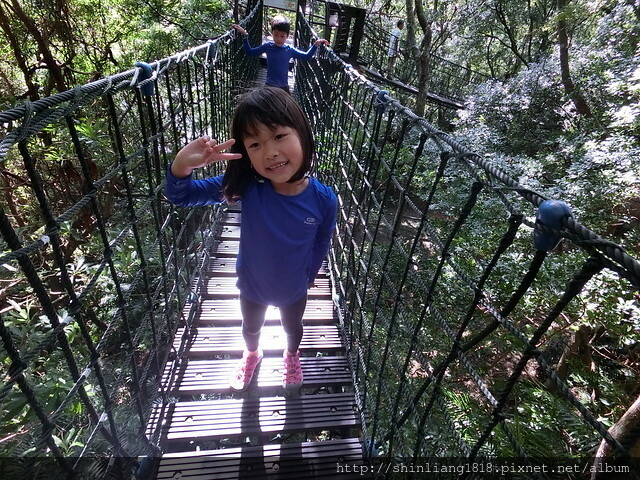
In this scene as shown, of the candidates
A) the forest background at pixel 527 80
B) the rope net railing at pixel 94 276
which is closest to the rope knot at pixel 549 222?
the rope net railing at pixel 94 276

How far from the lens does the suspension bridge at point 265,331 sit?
0.70 m

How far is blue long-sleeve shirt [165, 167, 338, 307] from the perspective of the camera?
131 cm

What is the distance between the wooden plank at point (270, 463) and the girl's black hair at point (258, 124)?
1.00m

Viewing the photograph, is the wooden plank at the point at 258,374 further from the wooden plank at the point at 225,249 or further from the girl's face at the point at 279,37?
the girl's face at the point at 279,37

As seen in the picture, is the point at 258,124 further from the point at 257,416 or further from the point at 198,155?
the point at 257,416

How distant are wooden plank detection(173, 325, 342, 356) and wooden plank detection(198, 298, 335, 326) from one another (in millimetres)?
57

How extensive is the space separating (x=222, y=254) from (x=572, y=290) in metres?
2.26

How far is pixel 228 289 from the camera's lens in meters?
2.23

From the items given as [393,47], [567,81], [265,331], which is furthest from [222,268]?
[393,47]

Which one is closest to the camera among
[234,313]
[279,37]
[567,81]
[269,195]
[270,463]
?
[269,195]

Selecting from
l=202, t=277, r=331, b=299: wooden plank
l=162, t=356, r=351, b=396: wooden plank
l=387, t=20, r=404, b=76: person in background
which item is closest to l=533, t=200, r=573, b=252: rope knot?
l=162, t=356, r=351, b=396: wooden plank

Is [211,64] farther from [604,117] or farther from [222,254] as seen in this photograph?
[604,117]

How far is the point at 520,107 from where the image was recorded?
20.2ft

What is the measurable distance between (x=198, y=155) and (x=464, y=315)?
2.11 meters
